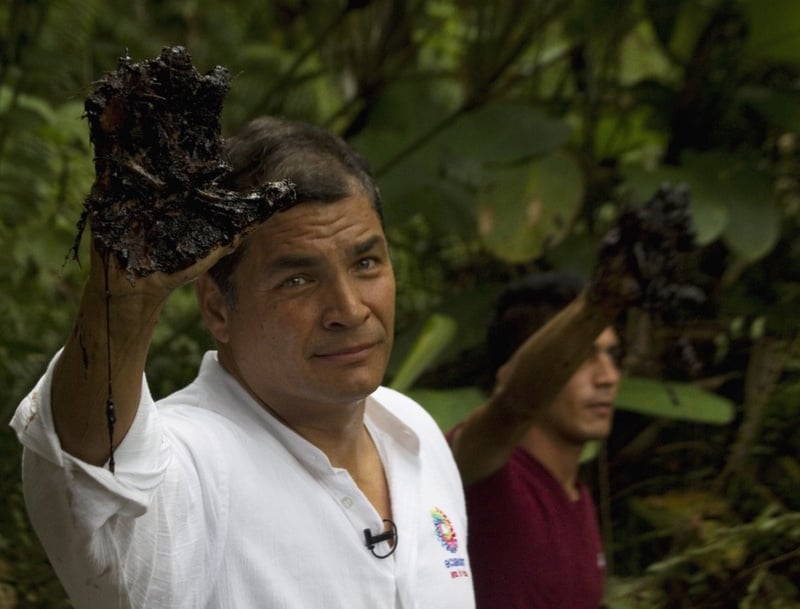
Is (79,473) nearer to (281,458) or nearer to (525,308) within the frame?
(281,458)

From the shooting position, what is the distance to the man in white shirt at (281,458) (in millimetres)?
1414

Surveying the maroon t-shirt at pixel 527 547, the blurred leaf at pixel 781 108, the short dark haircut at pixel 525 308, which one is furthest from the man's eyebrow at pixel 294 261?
the blurred leaf at pixel 781 108

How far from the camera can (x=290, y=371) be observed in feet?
6.08

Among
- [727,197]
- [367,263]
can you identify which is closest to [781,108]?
[727,197]

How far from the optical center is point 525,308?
10.4 feet

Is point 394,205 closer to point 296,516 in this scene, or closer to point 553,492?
point 553,492

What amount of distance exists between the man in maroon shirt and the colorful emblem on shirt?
0.54 metres

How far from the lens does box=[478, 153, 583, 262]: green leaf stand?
4188 millimetres

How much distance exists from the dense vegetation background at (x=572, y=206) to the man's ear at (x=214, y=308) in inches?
55.0

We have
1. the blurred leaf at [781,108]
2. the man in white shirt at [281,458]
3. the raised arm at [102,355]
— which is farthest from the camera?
the blurred leaf at [781,108]

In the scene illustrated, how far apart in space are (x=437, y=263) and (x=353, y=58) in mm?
968

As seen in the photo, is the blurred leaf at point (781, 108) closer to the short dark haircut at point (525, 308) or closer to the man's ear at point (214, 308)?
the short dark haircut at point (525, 308)

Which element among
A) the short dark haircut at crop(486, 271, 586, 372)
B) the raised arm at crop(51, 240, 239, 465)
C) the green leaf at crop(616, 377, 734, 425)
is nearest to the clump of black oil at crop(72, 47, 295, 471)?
the raised arm at crop(51, 240, 239, 465)

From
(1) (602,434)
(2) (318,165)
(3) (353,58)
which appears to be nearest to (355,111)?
(3) (353,58)
